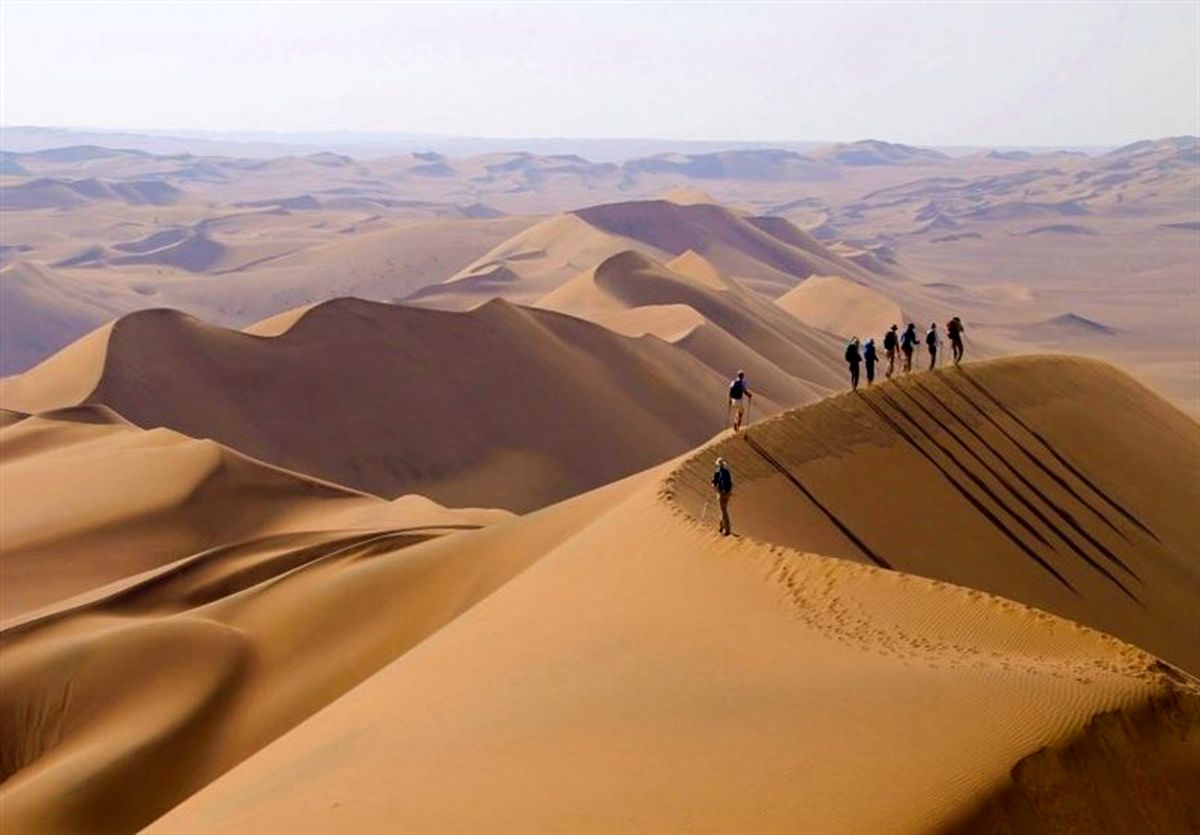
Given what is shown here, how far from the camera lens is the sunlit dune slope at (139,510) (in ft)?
61.5

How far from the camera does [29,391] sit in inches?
1287

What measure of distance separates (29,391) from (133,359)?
10.8ft

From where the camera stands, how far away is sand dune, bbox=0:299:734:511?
2952cm

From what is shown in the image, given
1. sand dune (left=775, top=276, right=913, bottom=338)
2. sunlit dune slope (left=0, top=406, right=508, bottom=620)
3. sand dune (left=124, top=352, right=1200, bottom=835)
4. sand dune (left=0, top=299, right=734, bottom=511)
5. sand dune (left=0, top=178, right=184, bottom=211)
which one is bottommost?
sand dune (left=0, top=178, right=184, bottom=211)

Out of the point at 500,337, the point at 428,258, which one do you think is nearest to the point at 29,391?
the point at 500,337

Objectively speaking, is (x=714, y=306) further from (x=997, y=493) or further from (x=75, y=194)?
(x=75, y=194)

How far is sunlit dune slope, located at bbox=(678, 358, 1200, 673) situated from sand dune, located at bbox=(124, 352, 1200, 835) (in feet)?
10.5

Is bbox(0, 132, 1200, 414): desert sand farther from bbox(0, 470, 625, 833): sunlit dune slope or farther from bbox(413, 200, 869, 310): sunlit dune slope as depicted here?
bbox(0, 470, 625, 833): sunlit dune slope

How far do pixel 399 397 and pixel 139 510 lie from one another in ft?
38.6

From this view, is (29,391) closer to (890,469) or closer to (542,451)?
(542,451)

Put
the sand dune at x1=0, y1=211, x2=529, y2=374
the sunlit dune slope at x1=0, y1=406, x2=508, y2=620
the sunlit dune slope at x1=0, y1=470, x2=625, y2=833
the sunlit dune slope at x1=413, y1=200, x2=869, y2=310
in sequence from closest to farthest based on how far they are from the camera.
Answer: the sunlit dune slope at x1=0, y1=470, x2=625, y2=833
the sunlit dune slope at x1=0, y1=406, x2=508, y2=620
the sand dune at x1=0, y1=211, x2=529, y2=374
the sunlit dune slope at x1=413, y1=200, x2=869, y2=310

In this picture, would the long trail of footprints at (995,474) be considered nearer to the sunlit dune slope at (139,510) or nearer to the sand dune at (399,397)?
the sunlit dune slope at (139,510)

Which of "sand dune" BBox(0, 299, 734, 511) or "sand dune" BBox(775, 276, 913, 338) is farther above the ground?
"sand dune" BBox(0, 299, 734, 511)

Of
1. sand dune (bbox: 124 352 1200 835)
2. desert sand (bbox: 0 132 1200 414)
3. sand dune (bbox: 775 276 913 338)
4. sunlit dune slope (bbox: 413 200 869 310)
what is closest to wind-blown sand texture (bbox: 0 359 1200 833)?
sand dune (bbox: 124 352 1200 835)
